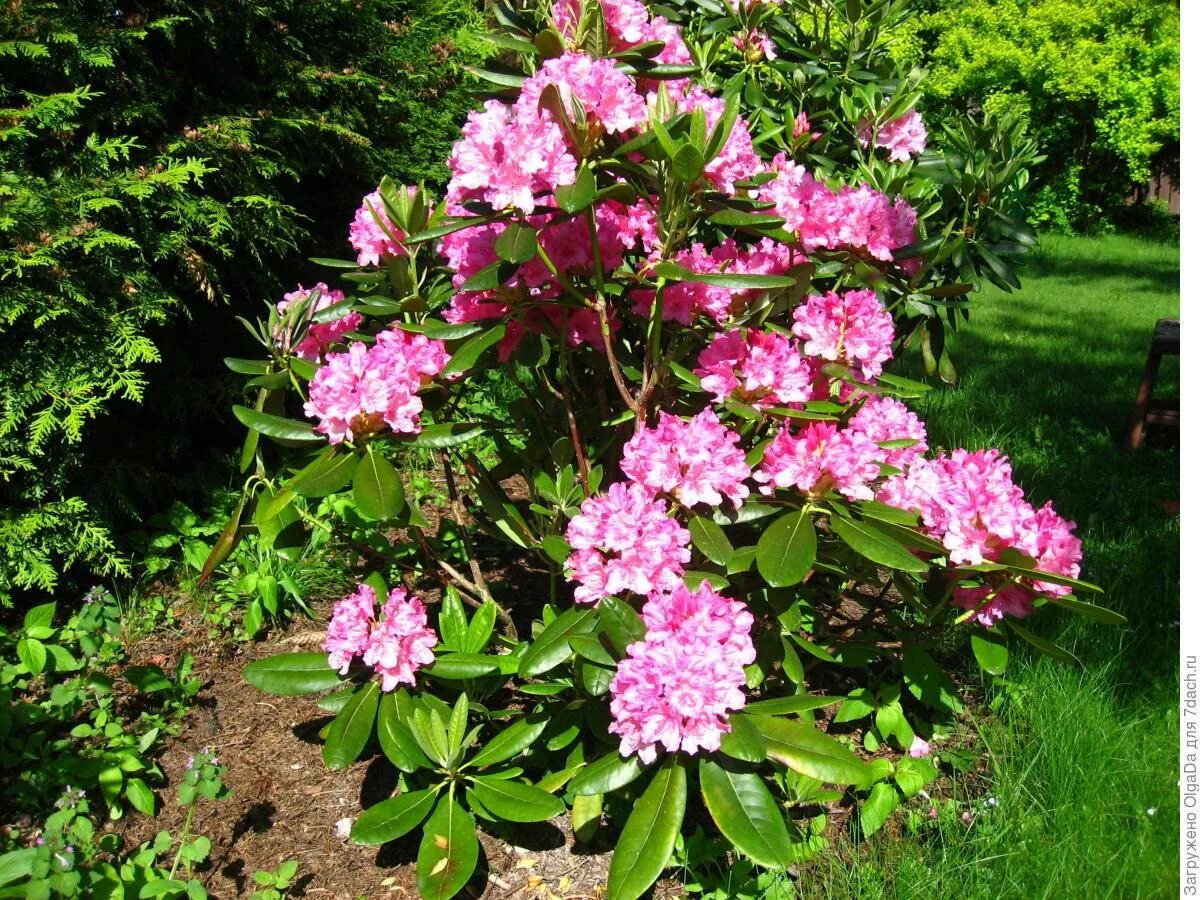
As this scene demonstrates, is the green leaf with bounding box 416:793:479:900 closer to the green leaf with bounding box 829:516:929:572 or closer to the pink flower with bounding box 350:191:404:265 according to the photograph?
the green leaf with bounding box 829:516:929:572

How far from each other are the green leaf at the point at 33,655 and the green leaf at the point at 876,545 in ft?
6.14

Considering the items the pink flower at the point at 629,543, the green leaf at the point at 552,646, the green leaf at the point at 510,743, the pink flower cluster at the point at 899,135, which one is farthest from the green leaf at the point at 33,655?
the pink flower cluster at the point at 899,135

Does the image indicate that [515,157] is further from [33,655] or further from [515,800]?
[33,655]

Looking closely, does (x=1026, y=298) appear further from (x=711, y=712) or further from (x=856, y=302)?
(x=711, y=712)

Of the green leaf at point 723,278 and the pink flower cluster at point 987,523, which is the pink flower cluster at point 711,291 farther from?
the pink flower cluster at point 987,523

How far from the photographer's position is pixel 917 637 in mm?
2182

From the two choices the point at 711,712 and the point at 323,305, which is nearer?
the point at 711,712

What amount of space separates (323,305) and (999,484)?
148 cm

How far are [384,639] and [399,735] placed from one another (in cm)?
19

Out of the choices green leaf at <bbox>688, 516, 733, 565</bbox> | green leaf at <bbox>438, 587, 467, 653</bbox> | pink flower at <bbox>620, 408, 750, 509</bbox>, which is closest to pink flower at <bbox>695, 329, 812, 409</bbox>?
pink flower at <bbox>620, 408, 750, 509</bbox>

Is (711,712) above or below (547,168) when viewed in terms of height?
below

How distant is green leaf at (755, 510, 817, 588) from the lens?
1.58 meters

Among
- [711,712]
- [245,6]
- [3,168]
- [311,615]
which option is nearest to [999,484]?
[711,712]

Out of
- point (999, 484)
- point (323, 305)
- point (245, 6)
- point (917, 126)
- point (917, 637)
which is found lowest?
point (917, 637)
